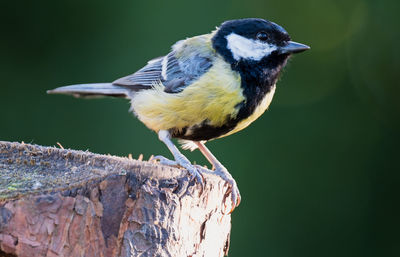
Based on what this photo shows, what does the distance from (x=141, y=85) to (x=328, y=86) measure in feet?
5.92

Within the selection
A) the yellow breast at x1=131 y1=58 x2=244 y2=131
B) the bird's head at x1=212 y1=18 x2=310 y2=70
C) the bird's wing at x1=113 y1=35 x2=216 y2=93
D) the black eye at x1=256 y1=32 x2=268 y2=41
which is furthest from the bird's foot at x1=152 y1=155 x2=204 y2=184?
the black eye at x1=256 y1=32 x2=268 y2=41

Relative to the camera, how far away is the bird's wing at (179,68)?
232cm

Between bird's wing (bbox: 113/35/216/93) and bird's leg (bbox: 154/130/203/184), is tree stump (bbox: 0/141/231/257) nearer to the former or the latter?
bird's leg (bbox: 154/130/203/184)

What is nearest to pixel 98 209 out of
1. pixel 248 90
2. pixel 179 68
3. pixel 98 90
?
pixel 248 90

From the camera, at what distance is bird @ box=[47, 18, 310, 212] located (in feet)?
7.16

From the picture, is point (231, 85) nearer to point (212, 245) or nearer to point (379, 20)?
point (212, 245)

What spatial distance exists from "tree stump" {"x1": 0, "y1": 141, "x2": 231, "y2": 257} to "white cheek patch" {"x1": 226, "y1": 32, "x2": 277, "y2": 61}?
2.50 feet

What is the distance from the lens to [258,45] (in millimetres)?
2303

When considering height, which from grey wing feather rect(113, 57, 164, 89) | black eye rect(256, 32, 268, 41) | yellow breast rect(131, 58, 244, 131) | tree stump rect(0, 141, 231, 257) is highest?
black eye rect(256, 32, 268, 41)

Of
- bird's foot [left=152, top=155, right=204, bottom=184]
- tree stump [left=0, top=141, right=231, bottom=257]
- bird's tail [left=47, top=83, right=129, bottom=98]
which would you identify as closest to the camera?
tree stump [left=0, top=141, right=231, bottom=257]

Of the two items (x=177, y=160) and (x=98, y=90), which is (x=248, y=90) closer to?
(x=177, y=160)

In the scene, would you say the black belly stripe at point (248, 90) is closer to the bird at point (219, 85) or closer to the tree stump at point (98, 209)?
the bird at point (219, 85)

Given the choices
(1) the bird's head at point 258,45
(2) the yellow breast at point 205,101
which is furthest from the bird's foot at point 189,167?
(1) the bird's head at point 258,45

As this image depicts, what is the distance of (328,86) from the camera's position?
3859 millimetres
